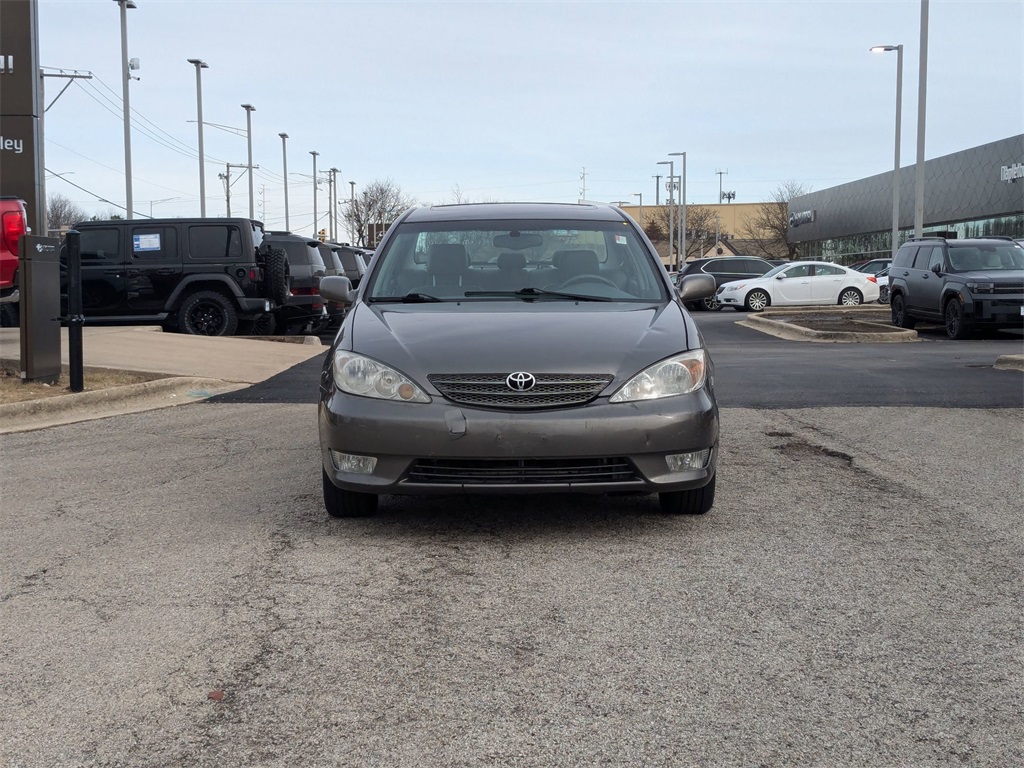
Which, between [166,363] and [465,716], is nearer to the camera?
[465,716]

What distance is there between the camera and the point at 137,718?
3318mm

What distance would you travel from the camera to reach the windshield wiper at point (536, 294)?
6215 millimetres

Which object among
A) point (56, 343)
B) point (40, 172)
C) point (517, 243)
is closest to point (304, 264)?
point (40, 172)

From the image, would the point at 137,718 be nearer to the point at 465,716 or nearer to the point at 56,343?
the point at 465,716

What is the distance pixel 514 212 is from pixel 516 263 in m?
0.60

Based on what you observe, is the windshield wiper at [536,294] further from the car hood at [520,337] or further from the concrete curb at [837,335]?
the concrete curb at [837,335]

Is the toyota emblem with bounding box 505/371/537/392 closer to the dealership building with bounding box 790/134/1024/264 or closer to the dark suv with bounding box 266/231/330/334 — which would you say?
the dark suv with bounding box 266/231/330/334

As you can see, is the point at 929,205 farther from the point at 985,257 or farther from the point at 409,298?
the point at 409,298

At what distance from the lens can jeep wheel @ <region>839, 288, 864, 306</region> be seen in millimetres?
32000

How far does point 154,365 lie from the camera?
40.7ft

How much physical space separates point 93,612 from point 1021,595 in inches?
141

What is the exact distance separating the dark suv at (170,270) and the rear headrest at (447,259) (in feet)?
33.3

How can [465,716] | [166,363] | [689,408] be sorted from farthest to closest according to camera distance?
[166,363]
[689,408]
[465,716]

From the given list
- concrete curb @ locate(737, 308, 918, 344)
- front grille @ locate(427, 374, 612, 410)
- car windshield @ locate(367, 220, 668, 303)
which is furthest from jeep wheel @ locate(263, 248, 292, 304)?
front grille @ locate(427, 374, 612, 410)
